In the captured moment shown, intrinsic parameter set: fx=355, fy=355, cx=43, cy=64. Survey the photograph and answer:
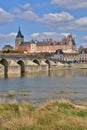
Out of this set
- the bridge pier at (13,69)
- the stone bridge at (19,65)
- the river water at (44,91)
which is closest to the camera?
the river water at (44,91)

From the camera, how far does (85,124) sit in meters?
10.0

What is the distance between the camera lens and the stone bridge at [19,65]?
84.5 m

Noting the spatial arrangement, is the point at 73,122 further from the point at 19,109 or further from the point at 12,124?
the point at 19,109

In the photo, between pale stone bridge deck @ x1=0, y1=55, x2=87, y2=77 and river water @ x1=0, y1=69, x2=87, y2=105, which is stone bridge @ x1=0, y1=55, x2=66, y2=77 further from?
river water @ x1=0, y1=69, x2=87, y2=105

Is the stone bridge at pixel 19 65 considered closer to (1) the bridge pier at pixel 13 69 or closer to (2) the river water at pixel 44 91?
(1) the bridge pier at pixel 13 69

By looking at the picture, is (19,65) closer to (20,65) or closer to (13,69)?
(13,69)

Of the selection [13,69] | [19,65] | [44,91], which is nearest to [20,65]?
[19,65]

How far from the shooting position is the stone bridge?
277 ft

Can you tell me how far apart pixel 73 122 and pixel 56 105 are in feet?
18.6

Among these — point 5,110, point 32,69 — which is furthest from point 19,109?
point 32,69

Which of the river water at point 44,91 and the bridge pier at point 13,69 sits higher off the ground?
the bridge pier at point 13,69

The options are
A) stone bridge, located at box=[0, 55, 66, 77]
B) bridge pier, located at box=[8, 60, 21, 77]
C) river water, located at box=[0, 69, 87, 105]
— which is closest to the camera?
river water, located at box=[0, 69, 87, 105]

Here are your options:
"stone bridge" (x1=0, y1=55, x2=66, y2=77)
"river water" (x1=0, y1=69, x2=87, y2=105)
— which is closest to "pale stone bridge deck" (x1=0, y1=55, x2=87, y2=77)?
"stone bridge" (x1=0, y1=55, x2=66, y2=77)

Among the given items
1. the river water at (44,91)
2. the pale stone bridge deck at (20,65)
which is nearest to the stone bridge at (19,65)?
the pale stone bridge deck at (20,65)
